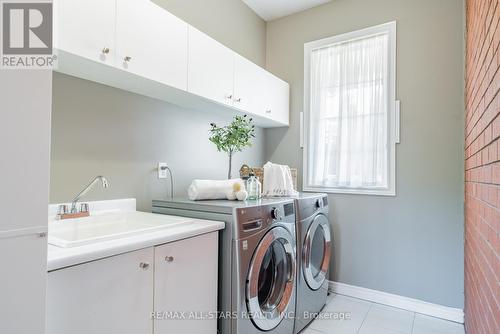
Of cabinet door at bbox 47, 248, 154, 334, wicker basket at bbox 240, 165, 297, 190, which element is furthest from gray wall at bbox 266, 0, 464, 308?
cabinet door at bbox 47, 248, 154, 334

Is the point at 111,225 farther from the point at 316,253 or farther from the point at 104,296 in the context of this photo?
the point at 316,253

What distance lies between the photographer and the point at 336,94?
Result: 2758mm

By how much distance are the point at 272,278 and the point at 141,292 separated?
3.09 feet

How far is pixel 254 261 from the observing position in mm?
1552

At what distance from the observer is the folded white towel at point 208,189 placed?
6.00ft

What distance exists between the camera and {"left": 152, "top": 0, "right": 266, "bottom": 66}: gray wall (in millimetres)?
2238

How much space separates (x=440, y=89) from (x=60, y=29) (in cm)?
259

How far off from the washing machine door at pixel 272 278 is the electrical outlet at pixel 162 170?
3.00 ft

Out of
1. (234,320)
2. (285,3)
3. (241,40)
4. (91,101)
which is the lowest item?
(234,320)

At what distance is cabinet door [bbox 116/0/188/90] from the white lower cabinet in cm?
94

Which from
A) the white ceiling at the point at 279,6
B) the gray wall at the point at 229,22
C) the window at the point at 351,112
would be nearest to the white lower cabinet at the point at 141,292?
the window at the point at 351,112

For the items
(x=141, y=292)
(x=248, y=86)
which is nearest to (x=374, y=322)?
(x=141, y=292)

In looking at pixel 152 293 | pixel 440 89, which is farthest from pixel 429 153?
pixel 152 293

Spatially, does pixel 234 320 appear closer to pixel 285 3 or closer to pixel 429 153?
pixel 429 153
